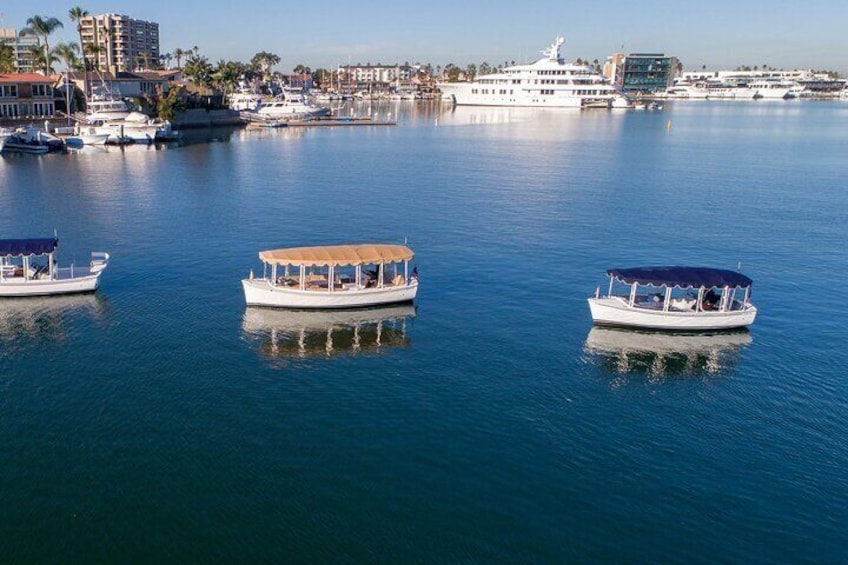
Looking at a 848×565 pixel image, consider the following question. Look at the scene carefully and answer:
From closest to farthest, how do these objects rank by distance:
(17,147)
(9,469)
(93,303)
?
(9,469) < (93,303) < (17,147)

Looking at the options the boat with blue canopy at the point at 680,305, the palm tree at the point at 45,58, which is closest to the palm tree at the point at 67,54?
the palm tree at the point at 45,58

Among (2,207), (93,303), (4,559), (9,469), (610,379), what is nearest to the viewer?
(4,559)

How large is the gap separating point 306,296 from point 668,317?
25.0m

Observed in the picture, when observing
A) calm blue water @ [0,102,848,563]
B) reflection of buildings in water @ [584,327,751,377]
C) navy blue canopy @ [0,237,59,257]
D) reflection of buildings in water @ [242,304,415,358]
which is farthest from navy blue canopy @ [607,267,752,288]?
navy blue canopy @ [0,237,59,257]

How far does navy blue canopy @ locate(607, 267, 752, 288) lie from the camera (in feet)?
150

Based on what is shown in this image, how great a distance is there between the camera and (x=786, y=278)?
2378 inches

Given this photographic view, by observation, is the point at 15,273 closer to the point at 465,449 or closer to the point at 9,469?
the point at 9,469

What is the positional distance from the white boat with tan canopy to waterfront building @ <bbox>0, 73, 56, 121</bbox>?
124914 millimetres

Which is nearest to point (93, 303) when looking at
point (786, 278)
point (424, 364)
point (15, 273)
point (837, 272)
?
point (15, 273)

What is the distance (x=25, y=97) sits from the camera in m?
145

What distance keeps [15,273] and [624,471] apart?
44.7 metres

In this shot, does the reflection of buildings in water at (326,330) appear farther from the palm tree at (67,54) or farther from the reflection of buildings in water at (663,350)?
the palm tree at (67,54)

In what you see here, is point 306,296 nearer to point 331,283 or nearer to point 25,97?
point 331,283

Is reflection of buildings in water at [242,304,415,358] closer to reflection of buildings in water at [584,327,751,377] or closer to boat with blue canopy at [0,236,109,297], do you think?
reflection of buildings in water at [584,327,751,377]
